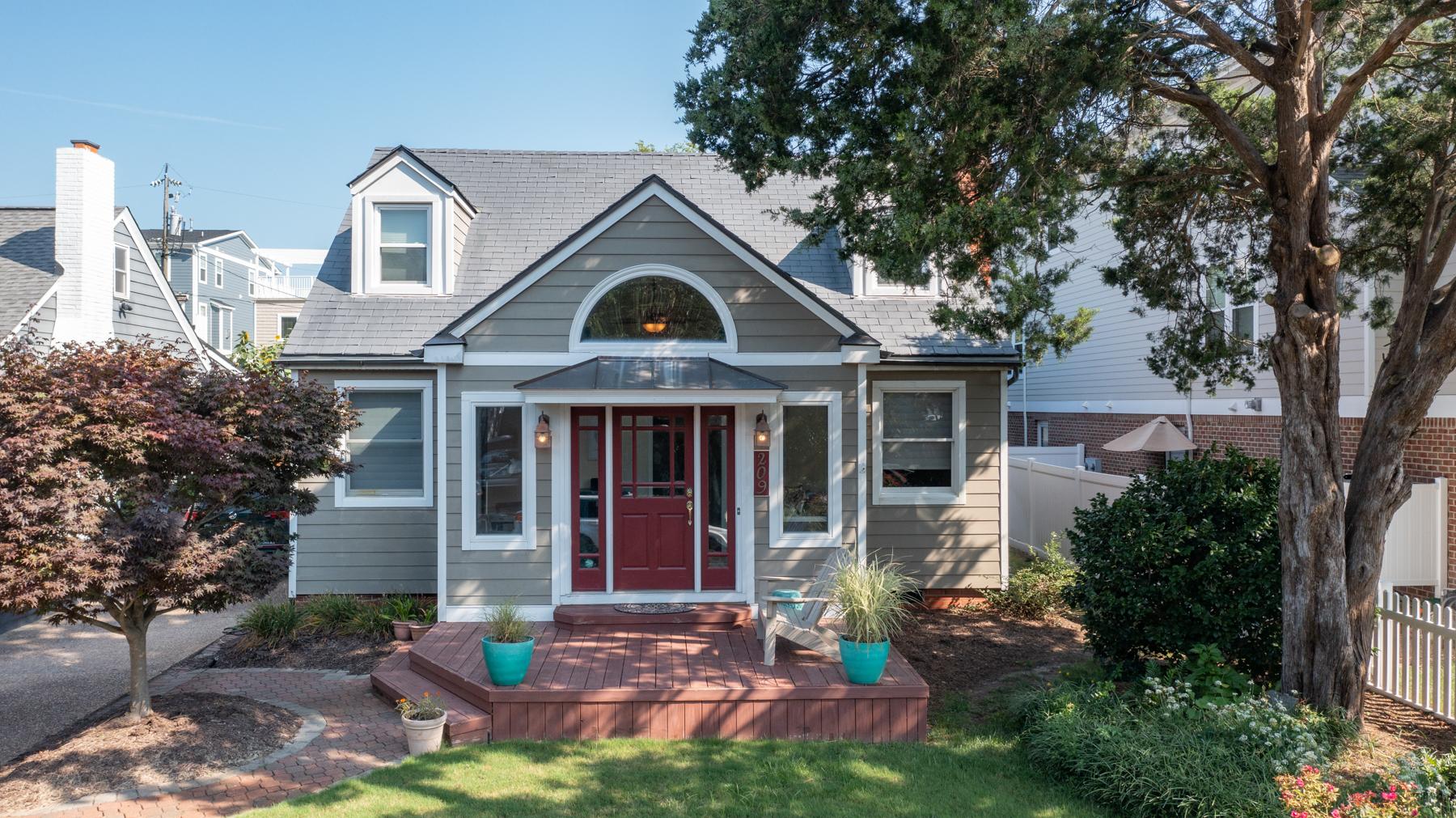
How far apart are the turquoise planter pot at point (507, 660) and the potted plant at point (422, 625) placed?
108 inches

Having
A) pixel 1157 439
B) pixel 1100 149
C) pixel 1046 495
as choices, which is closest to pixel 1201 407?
pixel 1157 439

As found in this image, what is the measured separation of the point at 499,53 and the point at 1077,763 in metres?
12.2

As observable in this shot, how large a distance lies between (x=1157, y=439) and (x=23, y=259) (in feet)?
61.0

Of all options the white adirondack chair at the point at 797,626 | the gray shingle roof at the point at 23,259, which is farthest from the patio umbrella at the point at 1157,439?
the gray shingle roof at the point at 23,259

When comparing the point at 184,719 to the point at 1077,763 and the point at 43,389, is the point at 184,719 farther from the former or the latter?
the point at 1077,763

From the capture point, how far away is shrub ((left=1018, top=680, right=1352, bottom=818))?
16.4 feet

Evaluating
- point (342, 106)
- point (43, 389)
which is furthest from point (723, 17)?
point (342, 106)

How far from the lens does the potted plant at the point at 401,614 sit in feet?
30.6

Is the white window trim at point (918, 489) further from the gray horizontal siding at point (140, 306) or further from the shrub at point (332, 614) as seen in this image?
the gray horizontal siding at point (140, 306)

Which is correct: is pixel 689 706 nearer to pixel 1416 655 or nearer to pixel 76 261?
pixel 1416 655

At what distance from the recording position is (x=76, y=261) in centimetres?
1288

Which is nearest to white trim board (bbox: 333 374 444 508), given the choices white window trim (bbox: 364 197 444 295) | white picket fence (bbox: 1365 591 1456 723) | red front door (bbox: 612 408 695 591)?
white window trim (bbox: 364 197 444 295)

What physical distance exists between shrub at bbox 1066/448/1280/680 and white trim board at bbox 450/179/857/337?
3632 mm

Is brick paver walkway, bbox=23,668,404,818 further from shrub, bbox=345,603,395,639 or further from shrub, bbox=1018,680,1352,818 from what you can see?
shrub, bbox=1018,680,1352,818
